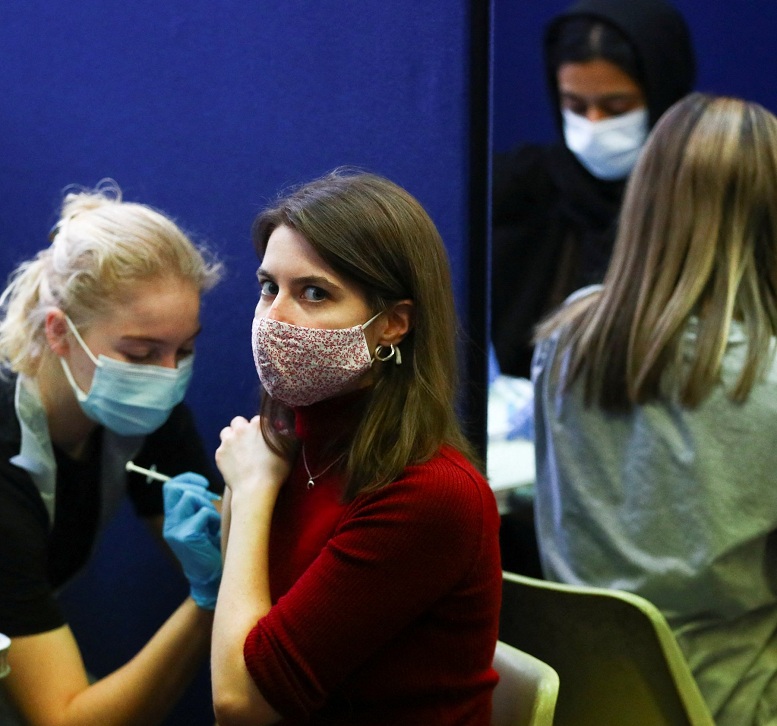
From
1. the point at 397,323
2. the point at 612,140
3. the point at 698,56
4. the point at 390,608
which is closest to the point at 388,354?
the point at 397,323

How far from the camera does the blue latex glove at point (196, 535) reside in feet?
4.40

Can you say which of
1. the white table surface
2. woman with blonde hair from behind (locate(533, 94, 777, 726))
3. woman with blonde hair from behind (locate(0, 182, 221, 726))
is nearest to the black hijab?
the white table surface

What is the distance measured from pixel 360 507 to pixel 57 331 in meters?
0.66

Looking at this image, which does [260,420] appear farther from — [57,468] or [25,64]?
[25,64]

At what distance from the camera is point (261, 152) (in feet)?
5.27

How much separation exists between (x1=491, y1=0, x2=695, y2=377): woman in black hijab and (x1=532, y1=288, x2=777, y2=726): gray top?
727 mm

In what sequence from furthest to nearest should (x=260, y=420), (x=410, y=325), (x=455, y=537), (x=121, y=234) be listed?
(x=121, y=234), (x=260, y=420), (x=410, y=325), (x=455, y=537)

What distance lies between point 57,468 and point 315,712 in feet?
2.13

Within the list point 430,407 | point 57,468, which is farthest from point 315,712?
point 57,468

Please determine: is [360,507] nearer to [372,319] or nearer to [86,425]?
[372,319]

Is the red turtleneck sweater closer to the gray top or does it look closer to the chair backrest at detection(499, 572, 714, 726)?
the chair backrest at detection(499, 572, 714, 726)

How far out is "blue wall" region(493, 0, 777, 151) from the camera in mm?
2283

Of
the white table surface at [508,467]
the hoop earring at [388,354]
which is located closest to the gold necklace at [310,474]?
the hoop earring at [388,354]

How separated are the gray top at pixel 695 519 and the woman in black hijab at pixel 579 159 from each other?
0.73 meters
